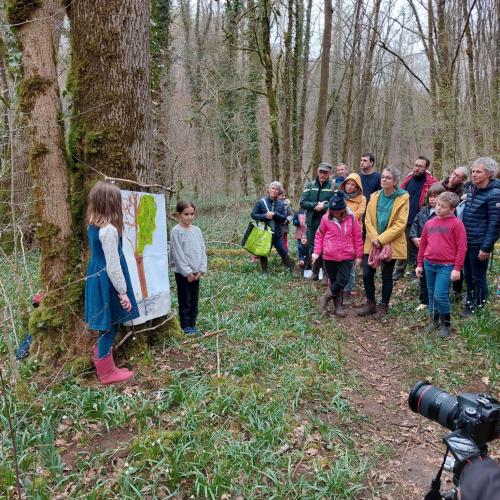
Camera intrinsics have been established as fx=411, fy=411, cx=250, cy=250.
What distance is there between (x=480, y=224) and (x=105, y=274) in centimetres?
489

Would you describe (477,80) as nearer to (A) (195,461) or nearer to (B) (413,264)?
(B) (413,264)

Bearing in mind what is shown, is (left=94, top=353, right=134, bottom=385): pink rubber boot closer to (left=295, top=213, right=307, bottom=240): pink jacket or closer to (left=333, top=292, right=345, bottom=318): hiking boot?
(left=333, top=292, right=345, bottom=318): hiking boot

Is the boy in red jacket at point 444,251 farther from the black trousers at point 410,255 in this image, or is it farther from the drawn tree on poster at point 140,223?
the drawn tree on poster at point 140,223

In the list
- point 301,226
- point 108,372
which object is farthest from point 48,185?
point 301,226

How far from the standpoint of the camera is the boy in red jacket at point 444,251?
17.3 feet

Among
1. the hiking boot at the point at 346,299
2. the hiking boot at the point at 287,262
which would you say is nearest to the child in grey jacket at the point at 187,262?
the hiking boot at the point at 346,299

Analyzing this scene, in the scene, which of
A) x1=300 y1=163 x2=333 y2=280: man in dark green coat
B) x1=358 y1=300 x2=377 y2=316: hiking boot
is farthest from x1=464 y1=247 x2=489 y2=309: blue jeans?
x1=300 y1=163 x2=333 y2=280: man in dark green coat

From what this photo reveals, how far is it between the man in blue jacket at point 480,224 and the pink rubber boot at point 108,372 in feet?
15.5

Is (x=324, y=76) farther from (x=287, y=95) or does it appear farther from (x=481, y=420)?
(x=481, y=420)

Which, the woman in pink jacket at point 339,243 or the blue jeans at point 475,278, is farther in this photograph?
the woman in pink jacket at point 339,243

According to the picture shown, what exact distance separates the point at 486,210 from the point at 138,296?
4.62m

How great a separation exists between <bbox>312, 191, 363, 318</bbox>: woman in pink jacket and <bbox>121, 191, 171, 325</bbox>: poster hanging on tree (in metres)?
2.66

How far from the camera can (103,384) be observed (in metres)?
3.77

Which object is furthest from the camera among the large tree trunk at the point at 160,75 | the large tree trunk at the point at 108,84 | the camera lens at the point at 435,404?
the large tree trunk at the point at 160,75
